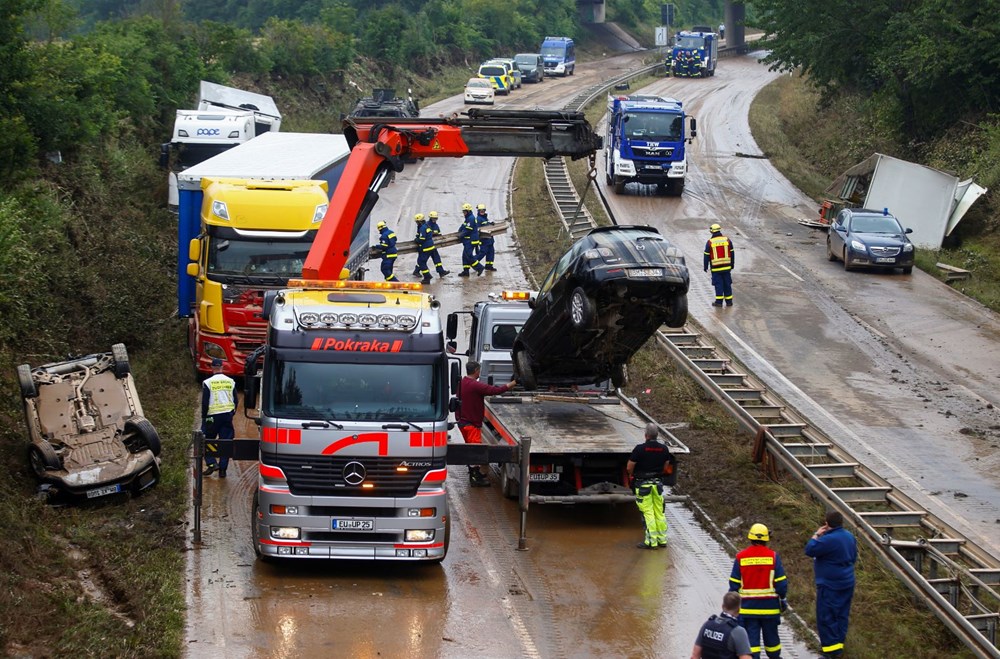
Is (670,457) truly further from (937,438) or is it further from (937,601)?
(937,438)

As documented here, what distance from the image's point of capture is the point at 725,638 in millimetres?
9383

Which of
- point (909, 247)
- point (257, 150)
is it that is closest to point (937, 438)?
point (909, 247)

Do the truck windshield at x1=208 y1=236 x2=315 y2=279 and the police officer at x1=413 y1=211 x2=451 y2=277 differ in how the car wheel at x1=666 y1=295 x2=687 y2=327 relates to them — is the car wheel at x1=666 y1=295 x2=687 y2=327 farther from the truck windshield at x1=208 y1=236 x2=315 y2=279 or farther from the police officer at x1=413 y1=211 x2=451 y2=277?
the police officer at x1=413 y1=211 x2=451 y2=277

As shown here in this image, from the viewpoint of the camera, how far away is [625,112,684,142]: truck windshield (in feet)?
121

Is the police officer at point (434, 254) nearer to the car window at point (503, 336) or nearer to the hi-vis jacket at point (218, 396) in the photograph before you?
the car window at point (503, 336)

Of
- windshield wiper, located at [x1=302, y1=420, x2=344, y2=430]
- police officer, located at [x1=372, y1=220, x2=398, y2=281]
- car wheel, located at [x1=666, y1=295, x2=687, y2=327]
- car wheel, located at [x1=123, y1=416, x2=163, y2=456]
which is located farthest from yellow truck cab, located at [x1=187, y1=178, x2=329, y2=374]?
police officer, located at [x1=372, y1=220, x2=398, y2=281]

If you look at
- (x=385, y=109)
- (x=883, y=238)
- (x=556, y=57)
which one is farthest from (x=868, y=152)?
(x=556, y=57)

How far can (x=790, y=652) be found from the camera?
11562 mm

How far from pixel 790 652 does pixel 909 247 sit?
65.3 feet

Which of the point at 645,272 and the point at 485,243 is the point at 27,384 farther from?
the point at 485,243

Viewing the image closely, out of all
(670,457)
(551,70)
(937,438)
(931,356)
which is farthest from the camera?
(551,70)

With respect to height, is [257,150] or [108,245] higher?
[257,150]

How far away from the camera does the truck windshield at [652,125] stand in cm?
3694

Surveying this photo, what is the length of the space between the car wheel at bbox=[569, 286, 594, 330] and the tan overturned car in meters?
5.49
